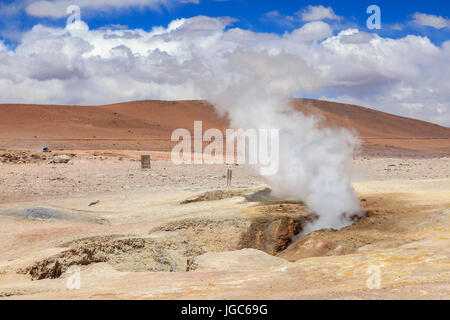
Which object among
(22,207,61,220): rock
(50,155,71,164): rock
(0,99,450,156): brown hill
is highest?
(0,99,450,156): brown hill

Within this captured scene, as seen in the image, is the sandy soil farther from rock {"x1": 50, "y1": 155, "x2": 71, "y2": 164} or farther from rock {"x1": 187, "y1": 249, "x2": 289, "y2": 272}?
rock {"x1": 50, "y1": 155, "x2": 71, "y2": 164}

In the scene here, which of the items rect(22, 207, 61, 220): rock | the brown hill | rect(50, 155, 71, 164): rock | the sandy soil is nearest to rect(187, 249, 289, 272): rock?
the sandy soil

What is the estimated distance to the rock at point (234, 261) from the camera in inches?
209

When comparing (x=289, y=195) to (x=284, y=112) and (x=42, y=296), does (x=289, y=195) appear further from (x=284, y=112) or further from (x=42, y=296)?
(x=42, y=296)

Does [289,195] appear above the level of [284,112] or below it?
below

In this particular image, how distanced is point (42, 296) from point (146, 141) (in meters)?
37.9

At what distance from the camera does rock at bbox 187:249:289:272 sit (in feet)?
17.4

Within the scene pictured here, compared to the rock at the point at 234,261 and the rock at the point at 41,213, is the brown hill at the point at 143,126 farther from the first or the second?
the rock at the point at 234,261

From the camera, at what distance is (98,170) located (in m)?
20.6

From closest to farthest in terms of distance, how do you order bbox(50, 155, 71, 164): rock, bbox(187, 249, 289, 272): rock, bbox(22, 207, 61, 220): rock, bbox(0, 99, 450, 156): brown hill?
1. bbox(187, 249, 289, 272): rock
2. bbox(22, 207, 61, 220): rock
3. bbox(50, 155, 71, 164): rock
4. bbox(0, 99, 450, 156): brown hill

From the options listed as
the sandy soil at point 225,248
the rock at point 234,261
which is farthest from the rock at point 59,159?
the rock at point 234,261

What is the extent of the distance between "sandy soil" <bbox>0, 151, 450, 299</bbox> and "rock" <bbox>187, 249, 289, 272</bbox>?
0.04ft
